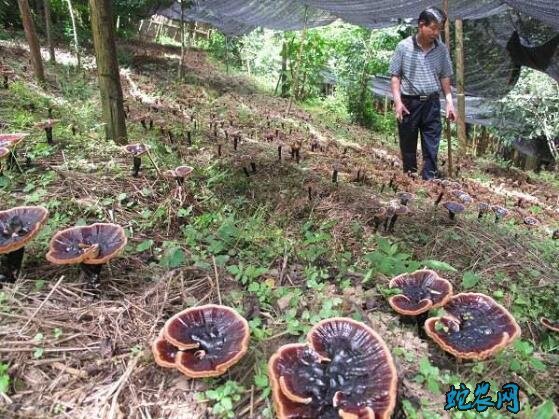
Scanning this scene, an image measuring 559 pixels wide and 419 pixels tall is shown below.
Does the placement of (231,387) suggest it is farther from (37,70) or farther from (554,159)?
(554,159)

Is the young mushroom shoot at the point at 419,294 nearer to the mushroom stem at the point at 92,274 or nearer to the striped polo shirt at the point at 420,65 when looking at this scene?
the mushroom stem at the point at 92,274

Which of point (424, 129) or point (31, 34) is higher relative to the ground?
point (31, 34)

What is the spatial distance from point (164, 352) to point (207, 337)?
236 mm

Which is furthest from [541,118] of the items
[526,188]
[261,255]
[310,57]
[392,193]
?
[261,255]

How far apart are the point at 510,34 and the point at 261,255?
9.27m

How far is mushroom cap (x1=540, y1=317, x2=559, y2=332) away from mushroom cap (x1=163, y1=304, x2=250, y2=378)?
2.09 m

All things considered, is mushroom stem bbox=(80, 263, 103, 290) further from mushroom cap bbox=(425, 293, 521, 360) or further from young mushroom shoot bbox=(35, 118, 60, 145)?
young mushroom shoot bbox=(35, 118, 60, 145)

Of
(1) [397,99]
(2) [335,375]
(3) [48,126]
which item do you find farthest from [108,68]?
(2) [335,375]

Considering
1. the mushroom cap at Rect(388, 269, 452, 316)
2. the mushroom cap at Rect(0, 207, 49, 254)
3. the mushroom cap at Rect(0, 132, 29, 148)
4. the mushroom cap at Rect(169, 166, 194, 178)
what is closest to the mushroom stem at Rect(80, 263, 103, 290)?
the mushroom cap at Rect(0, 207, 49, 254)

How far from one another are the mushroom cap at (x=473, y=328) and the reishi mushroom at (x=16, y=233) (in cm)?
249

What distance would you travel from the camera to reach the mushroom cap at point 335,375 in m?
1.83

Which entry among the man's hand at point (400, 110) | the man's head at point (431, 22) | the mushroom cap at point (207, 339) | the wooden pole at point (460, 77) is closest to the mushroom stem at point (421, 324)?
the mushroom cap at point (207, 339)

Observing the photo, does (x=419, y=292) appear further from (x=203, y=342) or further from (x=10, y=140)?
(x=10, y=140)

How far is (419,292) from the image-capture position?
2.78 m
